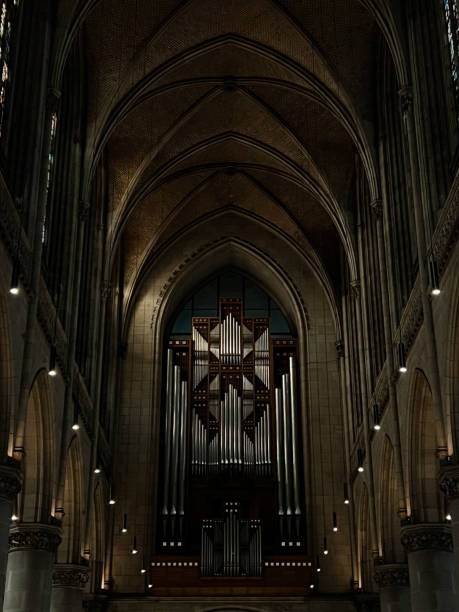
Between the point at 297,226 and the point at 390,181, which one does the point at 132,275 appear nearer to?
the point at 297,226

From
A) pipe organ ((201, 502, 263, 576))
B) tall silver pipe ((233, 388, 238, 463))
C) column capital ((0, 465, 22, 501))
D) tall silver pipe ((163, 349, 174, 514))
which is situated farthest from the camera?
tall silver pipe ((233, 388, 238, 463))

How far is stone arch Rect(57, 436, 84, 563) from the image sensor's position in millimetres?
25391

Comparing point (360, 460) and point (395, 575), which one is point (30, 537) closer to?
point (395, 575)

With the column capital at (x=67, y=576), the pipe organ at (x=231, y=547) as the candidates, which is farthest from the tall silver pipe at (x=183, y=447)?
the column capital at (x=67, y=576)

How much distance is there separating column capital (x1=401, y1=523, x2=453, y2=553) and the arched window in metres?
12.1

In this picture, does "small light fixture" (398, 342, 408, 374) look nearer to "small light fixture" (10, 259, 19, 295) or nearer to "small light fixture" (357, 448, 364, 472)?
"small light fixture" (357, 448, 364, 472)

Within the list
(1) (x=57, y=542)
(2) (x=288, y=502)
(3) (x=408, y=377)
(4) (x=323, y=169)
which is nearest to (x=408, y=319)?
(3) (x=408, y=377)

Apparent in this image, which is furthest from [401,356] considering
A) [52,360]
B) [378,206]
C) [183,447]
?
[183,447]

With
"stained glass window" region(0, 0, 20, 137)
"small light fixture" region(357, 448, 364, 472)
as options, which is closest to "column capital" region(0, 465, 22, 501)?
"stained glass window" region(0, 0, 20, 137)

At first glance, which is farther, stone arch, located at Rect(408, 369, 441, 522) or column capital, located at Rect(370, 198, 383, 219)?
column capital, located at Rect(370, 198, 383, 219)

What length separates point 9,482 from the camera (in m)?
16.5

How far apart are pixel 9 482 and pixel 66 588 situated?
31.4ft

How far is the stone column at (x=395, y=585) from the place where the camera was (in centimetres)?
2506

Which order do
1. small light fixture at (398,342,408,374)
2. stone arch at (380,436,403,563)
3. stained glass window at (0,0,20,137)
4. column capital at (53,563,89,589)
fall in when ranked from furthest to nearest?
1. stone arch at (380,436,403,563)
2. column capital at (53,563,89,589)
3. small light fixture at (398,342,408,374)
4. stained glass window at (0,0,20,137)
